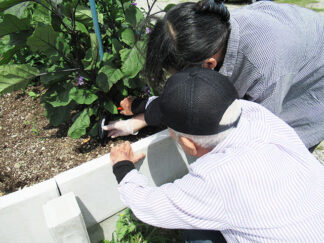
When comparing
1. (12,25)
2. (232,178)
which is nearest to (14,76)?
(12,25)

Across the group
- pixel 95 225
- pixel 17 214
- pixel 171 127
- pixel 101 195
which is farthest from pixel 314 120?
pixel 17 214

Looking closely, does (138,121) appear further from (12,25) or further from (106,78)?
(12,25)

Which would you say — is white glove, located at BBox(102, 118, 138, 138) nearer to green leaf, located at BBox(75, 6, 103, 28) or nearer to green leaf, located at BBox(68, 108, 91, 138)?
green leaf, located at BBox(68, 108, 91, 138)

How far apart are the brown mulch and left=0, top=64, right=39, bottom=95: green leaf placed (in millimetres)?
526

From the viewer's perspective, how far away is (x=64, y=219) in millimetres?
1149

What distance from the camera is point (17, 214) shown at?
4.03 feet

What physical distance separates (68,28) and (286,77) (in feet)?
3.98

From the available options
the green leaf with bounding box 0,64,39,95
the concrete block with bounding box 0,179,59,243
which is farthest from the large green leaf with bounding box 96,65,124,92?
the concrete block with bounding box 0,179,59,243

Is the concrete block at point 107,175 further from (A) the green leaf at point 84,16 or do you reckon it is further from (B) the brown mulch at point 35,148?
(A) the green leaf at point 84,16

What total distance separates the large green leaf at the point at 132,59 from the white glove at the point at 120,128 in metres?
0.36

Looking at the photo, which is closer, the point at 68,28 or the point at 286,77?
the point at 286,77

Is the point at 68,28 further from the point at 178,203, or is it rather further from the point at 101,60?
the point at 178,203

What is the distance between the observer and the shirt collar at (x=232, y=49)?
117 cm

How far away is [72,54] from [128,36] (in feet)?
1.60
